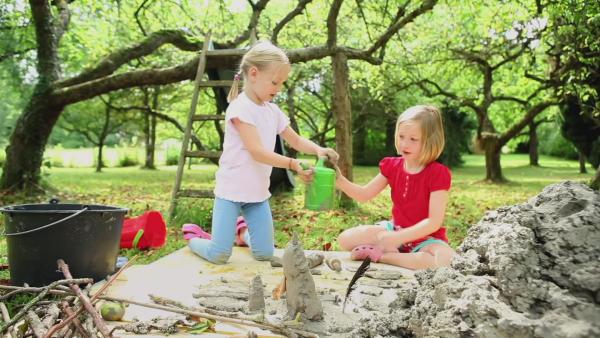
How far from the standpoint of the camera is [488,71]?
40.2 feet

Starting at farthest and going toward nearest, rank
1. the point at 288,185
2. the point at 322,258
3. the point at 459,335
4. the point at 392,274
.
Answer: the point at 288,185
the point at 322,258
the point at 392,274
the point at 459,335

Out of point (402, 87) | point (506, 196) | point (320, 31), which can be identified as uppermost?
point (320, 31)

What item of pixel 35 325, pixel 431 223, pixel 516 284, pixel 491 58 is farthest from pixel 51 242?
pixel 491 58

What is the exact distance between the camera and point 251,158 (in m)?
3.71

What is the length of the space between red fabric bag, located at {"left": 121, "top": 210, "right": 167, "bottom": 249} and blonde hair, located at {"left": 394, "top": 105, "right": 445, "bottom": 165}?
2.04 m

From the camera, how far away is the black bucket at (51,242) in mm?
2781

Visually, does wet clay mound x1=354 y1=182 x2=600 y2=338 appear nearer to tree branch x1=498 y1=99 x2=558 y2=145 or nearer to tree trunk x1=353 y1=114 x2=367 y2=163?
tree branch x1=498 y1=99 x2=558 y2=145

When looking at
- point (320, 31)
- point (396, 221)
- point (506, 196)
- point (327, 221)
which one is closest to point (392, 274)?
point (396, 221)

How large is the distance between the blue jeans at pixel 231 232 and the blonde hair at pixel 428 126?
1193 mm

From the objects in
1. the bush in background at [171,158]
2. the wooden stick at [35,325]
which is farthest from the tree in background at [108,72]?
the bush in background at [171,158]

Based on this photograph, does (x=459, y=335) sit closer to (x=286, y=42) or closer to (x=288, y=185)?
(x=288, y=185)

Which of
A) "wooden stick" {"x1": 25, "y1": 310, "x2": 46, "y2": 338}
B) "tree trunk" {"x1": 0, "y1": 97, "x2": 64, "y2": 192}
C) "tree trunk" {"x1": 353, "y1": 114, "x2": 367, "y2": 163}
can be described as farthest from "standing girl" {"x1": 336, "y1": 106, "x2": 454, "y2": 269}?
"tree trunk" {"x1": 353, "y1": 114, "x2": 367, "y2": 163}

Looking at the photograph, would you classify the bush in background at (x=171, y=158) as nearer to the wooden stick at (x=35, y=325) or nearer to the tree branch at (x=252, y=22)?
the tree branch at (x=252, y=22)

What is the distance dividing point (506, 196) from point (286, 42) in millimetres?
6020
